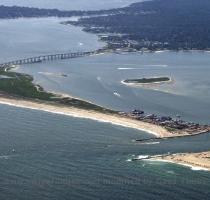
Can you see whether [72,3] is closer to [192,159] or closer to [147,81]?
[147,81]

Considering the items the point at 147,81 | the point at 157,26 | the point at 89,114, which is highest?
the point at 157,26

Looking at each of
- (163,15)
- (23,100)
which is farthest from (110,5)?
(23,100)

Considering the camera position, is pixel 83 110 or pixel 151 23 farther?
pixel 151 23

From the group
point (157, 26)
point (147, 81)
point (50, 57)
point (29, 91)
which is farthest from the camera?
point (157, 26)

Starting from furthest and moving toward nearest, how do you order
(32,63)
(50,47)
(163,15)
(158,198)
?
(163,15) → (50,47) → (32,63) → (158,198)

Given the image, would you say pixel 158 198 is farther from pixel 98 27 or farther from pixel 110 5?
pixel 110 5

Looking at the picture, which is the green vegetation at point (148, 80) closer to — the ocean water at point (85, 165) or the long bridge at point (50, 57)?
the long bridge at point (50, 57)

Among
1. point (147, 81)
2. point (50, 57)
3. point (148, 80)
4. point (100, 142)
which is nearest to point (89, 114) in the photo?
point (100, 142)

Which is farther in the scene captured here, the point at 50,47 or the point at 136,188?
the point at 50,47
